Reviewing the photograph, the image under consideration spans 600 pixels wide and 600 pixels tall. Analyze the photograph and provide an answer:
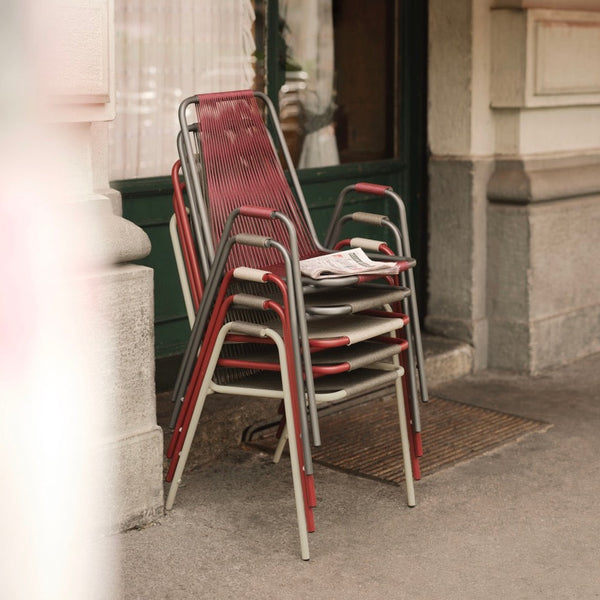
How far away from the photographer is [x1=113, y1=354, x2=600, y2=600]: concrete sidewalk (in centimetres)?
326

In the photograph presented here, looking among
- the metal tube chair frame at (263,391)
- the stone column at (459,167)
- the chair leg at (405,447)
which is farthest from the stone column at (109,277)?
the stone column at (459,167)

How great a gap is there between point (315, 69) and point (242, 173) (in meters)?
1.57

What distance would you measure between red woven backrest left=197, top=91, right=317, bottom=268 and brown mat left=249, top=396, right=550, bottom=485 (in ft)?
2.72

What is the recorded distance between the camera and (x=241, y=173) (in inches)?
154

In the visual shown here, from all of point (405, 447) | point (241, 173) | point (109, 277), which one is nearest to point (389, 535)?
point (405, 447)

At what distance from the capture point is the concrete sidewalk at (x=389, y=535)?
10.7 ft

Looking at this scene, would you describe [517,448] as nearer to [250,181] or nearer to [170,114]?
[250,181]

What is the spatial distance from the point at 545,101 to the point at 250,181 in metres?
2.06

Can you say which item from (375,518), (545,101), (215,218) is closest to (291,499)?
(375,518)

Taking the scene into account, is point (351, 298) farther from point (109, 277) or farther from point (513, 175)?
point (513, 175)

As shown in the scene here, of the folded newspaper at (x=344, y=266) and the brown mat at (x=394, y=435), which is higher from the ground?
the folded newspaper at (x=344, y=266)

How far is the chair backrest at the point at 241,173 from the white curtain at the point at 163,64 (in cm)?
80

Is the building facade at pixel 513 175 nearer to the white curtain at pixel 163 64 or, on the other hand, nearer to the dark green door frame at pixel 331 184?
the dark green door frame at pixel 331 184

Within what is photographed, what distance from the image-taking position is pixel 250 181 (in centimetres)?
395
